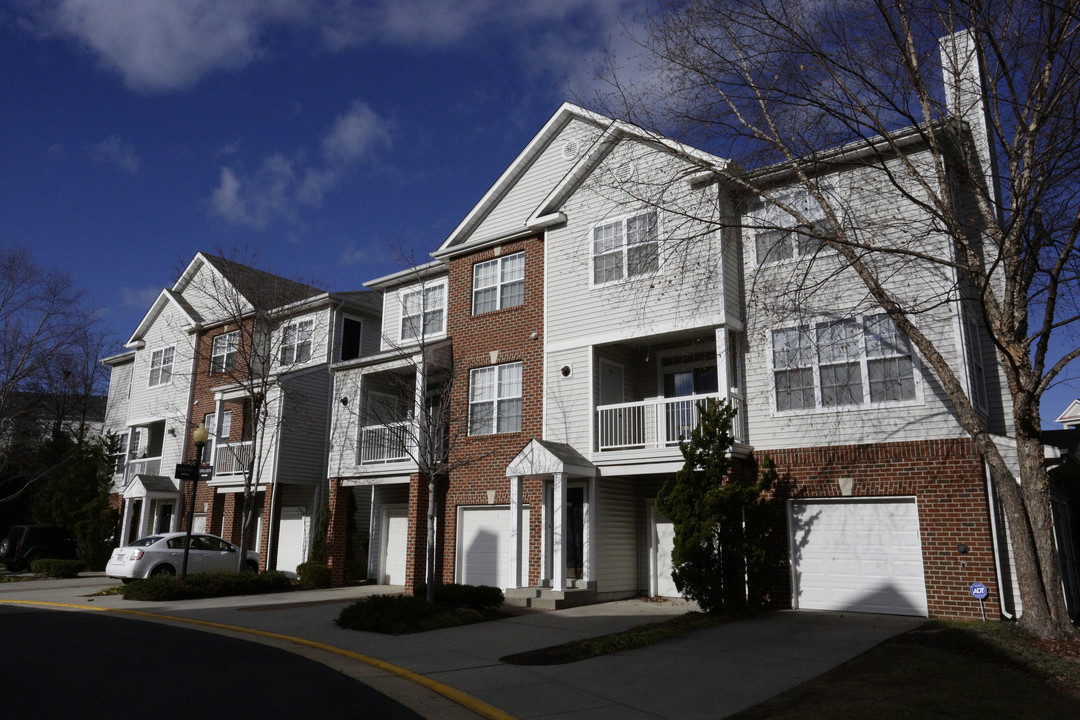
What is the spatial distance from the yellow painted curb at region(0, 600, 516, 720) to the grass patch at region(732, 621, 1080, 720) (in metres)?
2.39

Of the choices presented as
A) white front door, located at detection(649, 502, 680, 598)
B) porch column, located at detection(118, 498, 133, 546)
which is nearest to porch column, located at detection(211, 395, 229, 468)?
porch column, located at detection(118, 498, 133, 546)

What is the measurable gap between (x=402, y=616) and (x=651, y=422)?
668cm

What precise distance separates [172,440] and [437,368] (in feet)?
49.6

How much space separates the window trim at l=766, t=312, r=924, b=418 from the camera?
14297mm

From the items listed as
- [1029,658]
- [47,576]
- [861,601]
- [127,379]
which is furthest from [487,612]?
[127,379]

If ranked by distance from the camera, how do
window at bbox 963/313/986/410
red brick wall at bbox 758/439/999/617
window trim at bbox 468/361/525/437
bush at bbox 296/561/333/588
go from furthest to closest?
bush at bbox 296/561/333/588
window trim at bbox 468/361/525/437
window at bbox 963/313/986/410
red brick wall at bbox 758/439/999/617

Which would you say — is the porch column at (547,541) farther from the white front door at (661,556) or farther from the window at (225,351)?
the window at (225,351)

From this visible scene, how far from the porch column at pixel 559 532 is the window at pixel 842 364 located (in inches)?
Result: 184

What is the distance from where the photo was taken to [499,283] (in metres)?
20.3

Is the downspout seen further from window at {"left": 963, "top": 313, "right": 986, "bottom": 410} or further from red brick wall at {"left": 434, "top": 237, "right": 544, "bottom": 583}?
red brick wall at {"left": 434, "top": 237, "right": 544, "bottom": 583}

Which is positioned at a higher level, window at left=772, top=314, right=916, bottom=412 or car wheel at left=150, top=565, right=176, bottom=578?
window at left=772, top=314, right=916, bottom=412

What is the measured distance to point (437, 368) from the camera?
20.0m

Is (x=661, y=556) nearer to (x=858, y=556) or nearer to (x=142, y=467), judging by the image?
(x=858, y=556)

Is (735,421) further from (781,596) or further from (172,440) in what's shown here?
(172,440)
